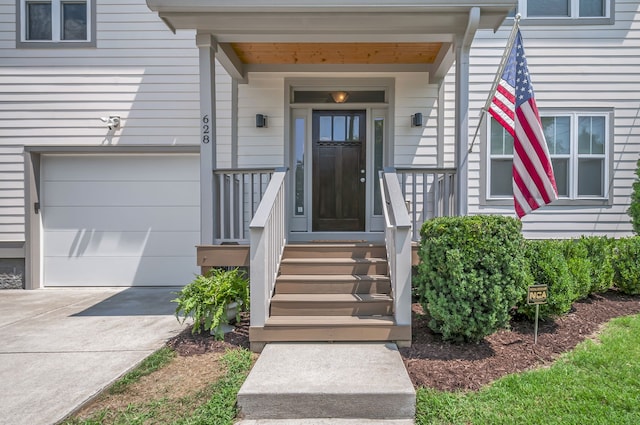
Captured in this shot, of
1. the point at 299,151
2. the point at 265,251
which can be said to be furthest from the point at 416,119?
the point at 265,251

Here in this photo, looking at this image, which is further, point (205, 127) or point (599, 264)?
point (599, 264)

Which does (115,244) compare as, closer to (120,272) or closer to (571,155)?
(120,272)

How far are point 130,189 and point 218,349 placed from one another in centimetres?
399

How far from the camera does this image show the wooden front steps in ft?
11.2

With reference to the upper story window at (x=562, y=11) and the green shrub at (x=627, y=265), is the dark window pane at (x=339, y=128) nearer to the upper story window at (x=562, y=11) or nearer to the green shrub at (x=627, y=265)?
the upper story window at (x=562, y=11)

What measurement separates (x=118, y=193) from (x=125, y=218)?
44cm

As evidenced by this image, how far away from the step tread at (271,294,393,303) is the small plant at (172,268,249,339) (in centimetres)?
40

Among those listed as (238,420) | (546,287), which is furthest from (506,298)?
(238,420)

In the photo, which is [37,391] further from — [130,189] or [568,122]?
[568,122]

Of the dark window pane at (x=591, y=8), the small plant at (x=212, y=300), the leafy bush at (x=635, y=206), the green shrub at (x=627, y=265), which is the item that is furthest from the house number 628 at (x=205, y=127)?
the leafy bush at (x=635, y=206)

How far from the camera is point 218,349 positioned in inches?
136

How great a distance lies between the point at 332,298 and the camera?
3750 millimetres

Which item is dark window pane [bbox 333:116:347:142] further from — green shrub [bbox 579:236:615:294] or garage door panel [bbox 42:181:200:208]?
green shrub [bbox 579:236:615:294]

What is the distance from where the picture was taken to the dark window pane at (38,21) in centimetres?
614
